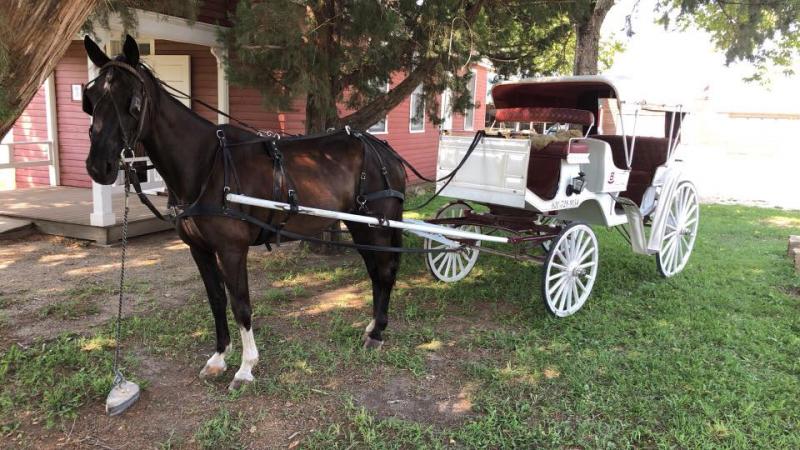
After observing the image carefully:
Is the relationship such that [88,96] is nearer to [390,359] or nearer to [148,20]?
[390,359]

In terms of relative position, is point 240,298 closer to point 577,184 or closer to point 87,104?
point 87,104

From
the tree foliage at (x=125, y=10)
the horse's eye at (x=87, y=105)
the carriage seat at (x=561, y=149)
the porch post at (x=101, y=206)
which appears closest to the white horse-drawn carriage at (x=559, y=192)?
the carriage seat at (x=561, y=149)

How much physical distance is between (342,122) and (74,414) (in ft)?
13.7

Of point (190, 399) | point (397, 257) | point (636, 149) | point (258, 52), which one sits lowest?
point (190, 399)

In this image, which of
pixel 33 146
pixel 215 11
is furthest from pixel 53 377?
pixel 33 146

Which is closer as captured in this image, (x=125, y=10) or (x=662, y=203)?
(x=125, y=10)

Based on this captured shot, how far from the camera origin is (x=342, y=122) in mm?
6578

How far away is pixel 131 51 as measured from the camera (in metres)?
3.16

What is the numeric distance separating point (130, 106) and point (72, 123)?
27.3 feet

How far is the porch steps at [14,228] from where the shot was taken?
747 centimetres

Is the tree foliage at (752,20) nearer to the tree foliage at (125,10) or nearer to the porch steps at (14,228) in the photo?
the tree foliage at (125,10)

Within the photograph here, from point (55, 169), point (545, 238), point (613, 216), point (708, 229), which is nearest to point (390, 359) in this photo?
point (545, 238)

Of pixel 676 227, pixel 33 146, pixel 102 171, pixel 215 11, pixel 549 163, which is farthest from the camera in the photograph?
pixel 33 146

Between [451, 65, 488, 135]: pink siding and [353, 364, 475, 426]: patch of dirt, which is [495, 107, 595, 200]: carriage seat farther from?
[451, 65, 488, 135]: pink siding
